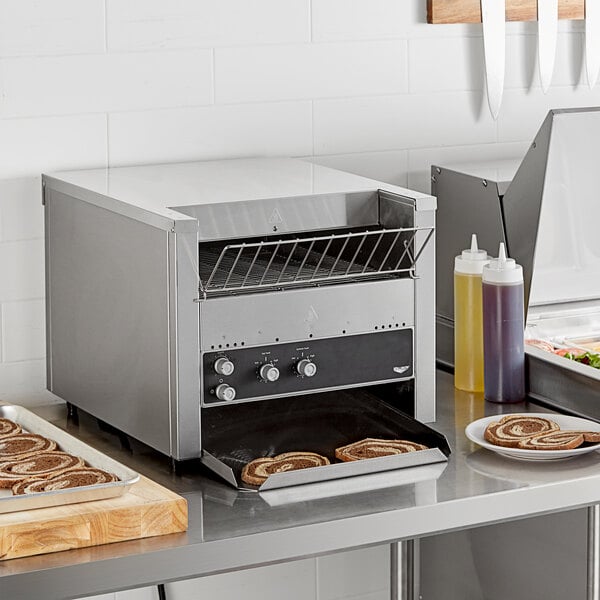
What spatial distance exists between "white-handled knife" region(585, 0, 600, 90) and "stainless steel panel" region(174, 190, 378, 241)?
77 centimetres

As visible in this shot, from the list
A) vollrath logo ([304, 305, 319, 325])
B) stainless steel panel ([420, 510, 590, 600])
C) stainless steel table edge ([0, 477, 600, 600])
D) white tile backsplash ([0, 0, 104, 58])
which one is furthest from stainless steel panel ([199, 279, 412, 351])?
white tile backsplash ([0, 0, 104, 58])

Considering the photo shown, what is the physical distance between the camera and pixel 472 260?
1.76 metres

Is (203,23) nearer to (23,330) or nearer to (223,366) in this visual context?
(23,330)

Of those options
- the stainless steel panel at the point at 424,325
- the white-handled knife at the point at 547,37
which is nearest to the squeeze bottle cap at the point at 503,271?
the stainless steel panel at the point at 424,325

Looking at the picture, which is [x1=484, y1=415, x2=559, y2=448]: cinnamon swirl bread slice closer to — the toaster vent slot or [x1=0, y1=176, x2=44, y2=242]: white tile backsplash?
the toaster vent slot

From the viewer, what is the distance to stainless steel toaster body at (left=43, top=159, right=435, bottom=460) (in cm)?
145

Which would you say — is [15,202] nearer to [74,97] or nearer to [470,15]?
[74,97]

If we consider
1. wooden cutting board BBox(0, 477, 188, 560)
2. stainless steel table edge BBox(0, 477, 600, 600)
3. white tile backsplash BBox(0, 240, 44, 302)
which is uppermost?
white tile backsplash BBox(0, 240, 44, 302)

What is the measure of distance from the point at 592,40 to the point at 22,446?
4.14 feet

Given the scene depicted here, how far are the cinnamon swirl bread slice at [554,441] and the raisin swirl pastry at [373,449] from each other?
0.13m

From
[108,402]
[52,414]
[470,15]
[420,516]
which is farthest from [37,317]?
[470,15]

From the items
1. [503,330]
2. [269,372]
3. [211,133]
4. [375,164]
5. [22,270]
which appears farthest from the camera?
[375,164]

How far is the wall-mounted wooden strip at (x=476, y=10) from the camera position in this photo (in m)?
2.01

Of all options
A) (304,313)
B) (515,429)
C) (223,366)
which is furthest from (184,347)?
(515,429)
